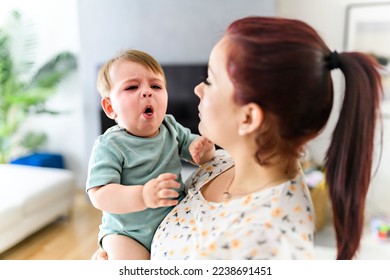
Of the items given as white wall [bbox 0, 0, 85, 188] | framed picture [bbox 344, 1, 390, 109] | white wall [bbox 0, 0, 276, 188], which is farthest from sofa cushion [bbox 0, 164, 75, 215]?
framed picture [bbox 344, 1, 390, 109]

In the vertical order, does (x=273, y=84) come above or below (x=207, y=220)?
above

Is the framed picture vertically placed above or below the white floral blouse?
above

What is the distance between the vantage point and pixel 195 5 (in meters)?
1.81

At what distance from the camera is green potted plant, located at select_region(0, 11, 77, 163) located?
228 centimetres

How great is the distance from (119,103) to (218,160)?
23cm

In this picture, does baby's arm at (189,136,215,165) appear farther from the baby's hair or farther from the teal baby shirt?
the baby's hair

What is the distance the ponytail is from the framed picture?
195cm

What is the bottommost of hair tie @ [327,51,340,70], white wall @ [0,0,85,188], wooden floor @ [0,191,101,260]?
wooden floor @ [0,191,101,260]

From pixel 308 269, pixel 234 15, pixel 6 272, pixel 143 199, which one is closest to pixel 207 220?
pixel 143 199

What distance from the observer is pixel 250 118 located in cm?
55

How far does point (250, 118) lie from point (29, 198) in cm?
201

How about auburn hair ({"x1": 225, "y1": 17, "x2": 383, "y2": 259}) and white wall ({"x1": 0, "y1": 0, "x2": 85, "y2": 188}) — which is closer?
auburn hair ({"x1": 225, "y1": 17, "x2": 383, "y2": 259})

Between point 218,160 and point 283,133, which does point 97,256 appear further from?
point 283,133

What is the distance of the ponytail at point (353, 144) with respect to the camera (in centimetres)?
55
